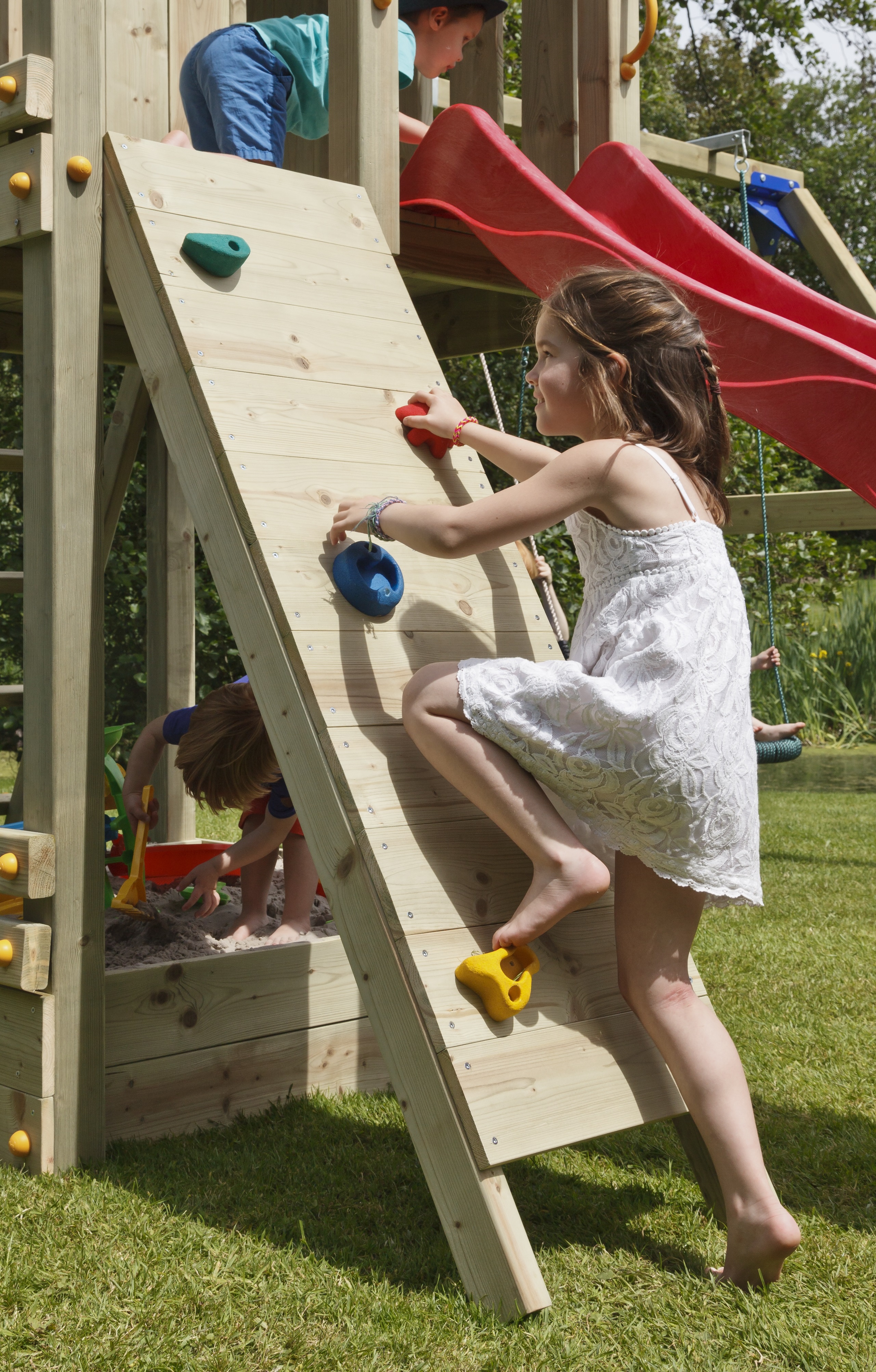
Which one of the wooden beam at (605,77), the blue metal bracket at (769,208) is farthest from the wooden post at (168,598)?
the blue metal bracket at (769,208)

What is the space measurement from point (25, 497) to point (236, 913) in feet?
5.18

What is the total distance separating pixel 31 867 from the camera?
9.30 ft

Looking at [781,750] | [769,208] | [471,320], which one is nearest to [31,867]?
[781,750]

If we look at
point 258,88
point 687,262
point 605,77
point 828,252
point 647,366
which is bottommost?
point 647,366

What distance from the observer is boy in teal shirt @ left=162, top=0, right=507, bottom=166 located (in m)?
3.53

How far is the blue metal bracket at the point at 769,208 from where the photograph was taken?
6691mm

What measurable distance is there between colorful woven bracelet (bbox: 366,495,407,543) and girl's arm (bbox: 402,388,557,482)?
0.28 metres

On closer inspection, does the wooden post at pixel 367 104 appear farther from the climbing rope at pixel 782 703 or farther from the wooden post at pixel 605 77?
the climbing rope at pixel 782 703

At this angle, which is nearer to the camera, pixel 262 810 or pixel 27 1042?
pixel 27 1042

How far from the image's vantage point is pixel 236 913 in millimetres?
3998

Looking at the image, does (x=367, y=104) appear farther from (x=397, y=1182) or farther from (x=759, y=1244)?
(x=759, y=1244)

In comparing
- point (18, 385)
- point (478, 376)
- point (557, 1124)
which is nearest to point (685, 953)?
point (557, 1124)

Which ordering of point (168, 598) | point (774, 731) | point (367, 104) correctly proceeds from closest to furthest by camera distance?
point (774, 731)
point (367, 104)
point (168, 598)

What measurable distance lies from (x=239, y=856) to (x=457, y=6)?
114 inches
